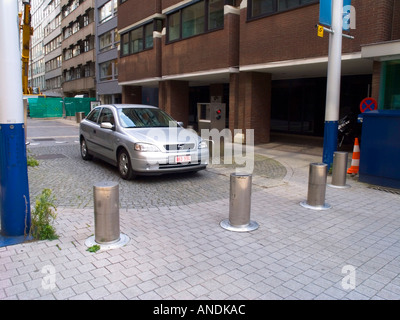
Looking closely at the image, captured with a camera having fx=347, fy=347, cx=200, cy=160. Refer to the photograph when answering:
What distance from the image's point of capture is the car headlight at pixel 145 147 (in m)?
7.05

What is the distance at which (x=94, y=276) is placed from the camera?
11.2ft

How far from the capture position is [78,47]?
150 feet

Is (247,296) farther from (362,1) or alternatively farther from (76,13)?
(76,13)

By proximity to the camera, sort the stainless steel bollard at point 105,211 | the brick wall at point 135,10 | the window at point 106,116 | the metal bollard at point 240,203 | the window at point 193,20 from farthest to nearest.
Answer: the brick wall at point 135,10
the window at point 193,20
the window at point 106,116
the metal bollard at point 240,203
the stainless steel bollard at point 105,211

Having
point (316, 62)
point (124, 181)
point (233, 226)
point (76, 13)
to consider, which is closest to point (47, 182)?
point (124, 181)

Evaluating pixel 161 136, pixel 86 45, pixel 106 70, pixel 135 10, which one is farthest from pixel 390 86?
pixel 86 45

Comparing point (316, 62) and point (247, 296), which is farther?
point (316, 62)

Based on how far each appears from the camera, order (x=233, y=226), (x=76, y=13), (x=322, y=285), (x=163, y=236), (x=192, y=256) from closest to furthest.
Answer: (x=322, y=285) → (x=192, y=256) → (x=163, y=236) → (x=233, y=226) → (x=76, y=13)

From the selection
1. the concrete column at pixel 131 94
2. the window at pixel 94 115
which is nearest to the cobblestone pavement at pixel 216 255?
the window at pixel 94 115

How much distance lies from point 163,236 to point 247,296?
5.58 ft

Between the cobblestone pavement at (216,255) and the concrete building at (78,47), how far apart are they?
36852 mm

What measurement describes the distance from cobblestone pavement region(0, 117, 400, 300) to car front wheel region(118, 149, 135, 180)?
83 cm

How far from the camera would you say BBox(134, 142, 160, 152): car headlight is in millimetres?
7051

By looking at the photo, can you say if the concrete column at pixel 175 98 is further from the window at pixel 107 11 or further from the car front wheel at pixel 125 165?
the window at pixel 107 11
